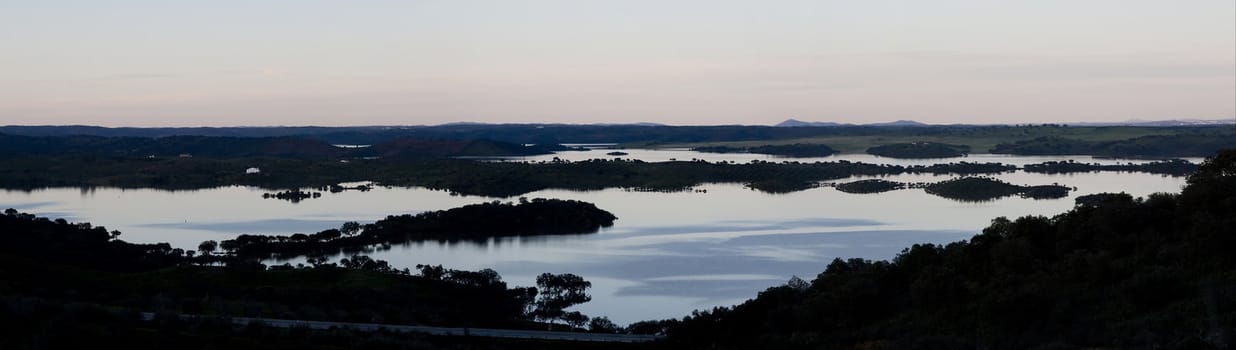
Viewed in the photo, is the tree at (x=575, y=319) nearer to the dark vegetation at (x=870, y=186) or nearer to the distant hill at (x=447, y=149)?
the dark vegetation at (x=870, y=186)

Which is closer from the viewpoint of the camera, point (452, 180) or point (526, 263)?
point (526, 263)

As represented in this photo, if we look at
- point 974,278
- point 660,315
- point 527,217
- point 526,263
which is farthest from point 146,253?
point 974,278

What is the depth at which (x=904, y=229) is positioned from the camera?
55.2 metres

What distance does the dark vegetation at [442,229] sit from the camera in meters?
51.0

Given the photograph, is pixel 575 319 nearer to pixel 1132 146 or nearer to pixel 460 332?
pixel 460 332

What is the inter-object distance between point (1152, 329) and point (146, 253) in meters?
41.0

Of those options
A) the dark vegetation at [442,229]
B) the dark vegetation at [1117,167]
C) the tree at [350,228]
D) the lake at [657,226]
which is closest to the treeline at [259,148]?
the lake at [657,226]

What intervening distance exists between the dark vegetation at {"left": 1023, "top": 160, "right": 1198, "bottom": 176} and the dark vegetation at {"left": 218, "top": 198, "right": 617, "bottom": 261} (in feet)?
158

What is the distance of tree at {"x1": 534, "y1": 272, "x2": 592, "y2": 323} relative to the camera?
3566 centimetres

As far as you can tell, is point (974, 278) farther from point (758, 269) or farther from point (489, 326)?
point (758, 269)

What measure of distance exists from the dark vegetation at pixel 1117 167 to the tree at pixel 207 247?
66.6m

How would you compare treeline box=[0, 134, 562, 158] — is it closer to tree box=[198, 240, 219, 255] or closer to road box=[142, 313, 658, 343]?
tree box=[198, 240, 219, 255]

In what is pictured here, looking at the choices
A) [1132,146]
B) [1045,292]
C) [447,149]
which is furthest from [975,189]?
[447,149]

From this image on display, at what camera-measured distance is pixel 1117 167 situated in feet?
326
